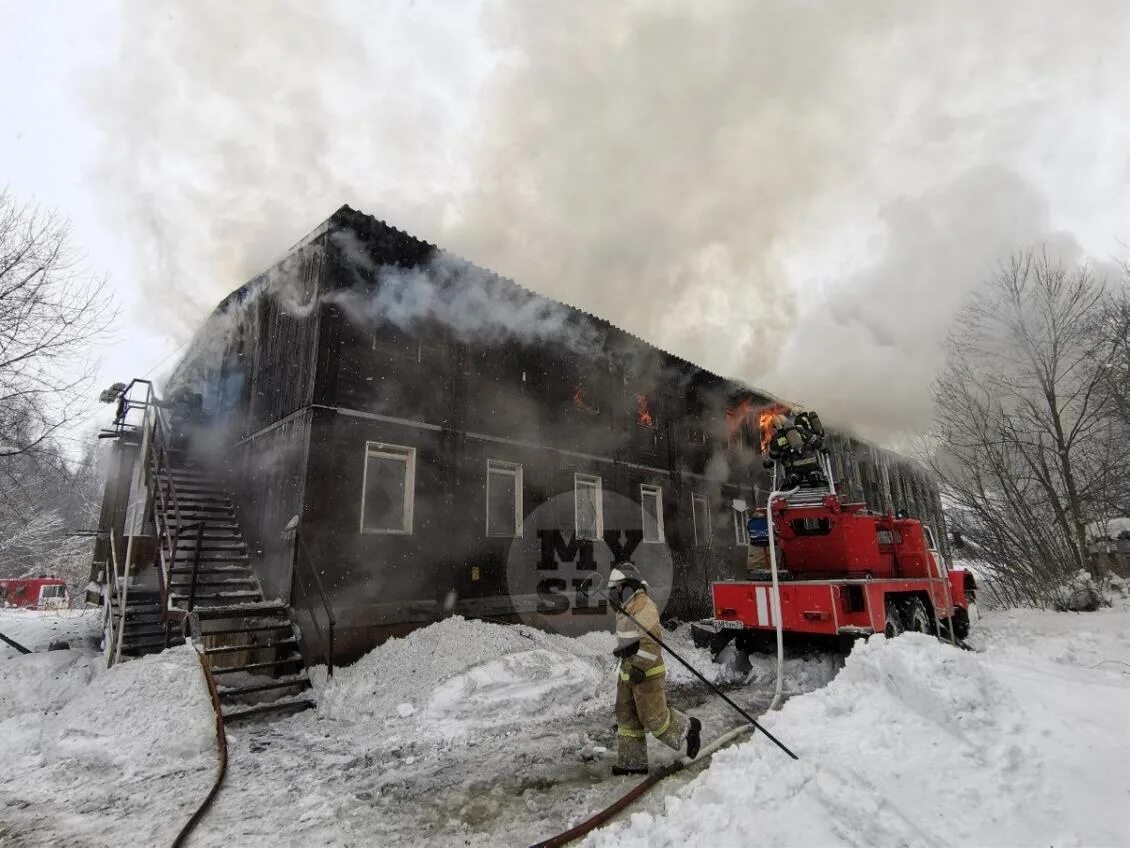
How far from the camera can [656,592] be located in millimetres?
13742

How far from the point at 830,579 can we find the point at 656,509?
6733 millimetres

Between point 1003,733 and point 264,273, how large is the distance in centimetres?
1277

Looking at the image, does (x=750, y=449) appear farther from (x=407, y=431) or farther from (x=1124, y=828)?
(x=1124, y=828)

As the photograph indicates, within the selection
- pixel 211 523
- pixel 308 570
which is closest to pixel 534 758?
pixel 308 570

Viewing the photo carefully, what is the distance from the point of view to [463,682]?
7.09m

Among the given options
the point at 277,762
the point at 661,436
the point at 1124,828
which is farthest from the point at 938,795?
the point at 661,436

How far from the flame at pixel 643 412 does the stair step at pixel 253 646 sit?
931 cm

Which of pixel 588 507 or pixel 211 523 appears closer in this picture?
pixel 211 523

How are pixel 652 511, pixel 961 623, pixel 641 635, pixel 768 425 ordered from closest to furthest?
pixel 641 635 < pixel 768 425 < pixel 961 623 < pixel 652 511

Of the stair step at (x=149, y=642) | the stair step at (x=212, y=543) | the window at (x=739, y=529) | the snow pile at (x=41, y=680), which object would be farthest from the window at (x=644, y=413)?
the snow pile at (x=41, y=680)

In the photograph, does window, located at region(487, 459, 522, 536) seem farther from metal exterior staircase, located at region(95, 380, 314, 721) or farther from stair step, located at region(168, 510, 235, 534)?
stair step, located at region(168, 510, 235, 534)

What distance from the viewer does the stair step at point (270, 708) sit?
6.27 m

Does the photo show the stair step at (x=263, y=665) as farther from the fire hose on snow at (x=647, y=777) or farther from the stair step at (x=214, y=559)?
the fire hose on snow at (x=647, y=777)

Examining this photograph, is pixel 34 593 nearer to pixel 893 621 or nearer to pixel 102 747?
pixel 102 747
